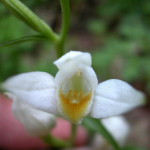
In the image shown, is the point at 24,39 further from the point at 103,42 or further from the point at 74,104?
the point at 103,42

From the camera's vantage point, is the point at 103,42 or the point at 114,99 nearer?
the point at 114,99

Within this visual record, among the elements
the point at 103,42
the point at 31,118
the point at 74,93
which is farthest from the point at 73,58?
the point at 103,42

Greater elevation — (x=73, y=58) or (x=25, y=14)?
(x=25, y=14)

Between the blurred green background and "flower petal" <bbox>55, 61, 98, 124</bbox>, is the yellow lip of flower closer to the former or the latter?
"flower petal" <bbox>55, 61, 98, 124</bbox>

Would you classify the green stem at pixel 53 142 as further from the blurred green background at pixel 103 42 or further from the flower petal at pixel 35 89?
the blurred green background at pixel 103 42

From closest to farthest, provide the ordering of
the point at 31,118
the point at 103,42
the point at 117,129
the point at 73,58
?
the point at 73,58 → the point at 31,118 → the point at 117,129 → the point at 103,42

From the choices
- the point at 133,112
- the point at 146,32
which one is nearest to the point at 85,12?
the point at 146,32

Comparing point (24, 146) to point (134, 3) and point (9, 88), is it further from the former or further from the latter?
point (134, 3)

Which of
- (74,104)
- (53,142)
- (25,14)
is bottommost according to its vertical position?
(53,142)
